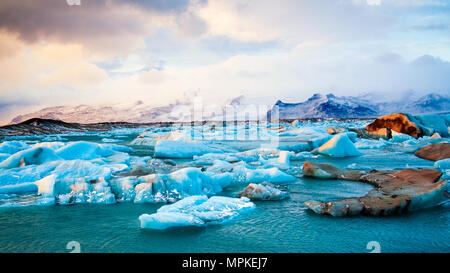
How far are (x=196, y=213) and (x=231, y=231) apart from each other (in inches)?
23.5

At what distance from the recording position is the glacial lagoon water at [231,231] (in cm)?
317

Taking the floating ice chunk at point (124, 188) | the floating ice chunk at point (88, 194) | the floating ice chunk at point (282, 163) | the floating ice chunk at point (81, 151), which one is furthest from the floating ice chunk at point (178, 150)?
the floating ice chunk at point (88, 194)

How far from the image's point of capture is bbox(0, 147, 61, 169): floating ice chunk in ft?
24.5

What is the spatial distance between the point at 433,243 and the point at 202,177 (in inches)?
143

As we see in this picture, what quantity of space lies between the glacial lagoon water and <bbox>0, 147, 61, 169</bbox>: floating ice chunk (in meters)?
3.46

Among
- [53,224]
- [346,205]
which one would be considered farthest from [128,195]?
[346,205]

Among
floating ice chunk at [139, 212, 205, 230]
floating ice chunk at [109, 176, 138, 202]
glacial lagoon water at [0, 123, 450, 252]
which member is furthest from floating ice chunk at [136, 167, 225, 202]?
floating ice chunk at [139, 212, 205, 230]

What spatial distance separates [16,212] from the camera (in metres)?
4.44

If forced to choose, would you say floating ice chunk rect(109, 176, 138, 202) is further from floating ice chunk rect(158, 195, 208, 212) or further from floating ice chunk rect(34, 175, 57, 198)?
floating ice chunk rect(158, 195, 208, 212)

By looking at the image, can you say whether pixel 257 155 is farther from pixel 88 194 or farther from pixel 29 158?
pixel 29 158

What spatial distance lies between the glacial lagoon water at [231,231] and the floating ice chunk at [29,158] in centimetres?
346

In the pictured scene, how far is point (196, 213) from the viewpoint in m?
3.94

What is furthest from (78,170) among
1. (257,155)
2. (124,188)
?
(257,155)
